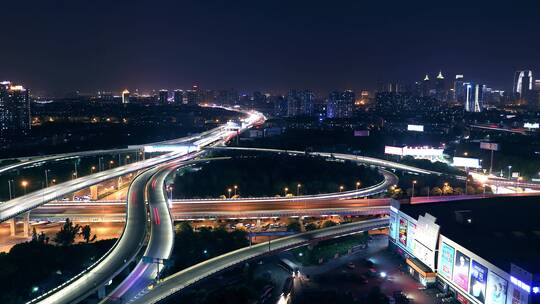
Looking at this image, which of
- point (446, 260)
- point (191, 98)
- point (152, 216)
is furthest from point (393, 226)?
point (191, 98)

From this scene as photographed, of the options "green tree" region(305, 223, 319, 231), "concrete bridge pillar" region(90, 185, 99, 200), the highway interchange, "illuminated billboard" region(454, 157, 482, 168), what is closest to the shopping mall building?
the highway interchange

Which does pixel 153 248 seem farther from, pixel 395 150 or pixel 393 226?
pixel 395 150

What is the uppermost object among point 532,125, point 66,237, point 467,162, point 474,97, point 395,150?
point 474,97

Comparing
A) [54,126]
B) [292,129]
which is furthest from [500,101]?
[54,126]

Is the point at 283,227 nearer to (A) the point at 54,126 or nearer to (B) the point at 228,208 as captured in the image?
(B) the point at 228,208

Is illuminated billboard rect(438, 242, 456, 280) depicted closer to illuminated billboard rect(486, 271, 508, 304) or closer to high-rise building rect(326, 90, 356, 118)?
illuminated billboard rect(486, 271, 508, 304)

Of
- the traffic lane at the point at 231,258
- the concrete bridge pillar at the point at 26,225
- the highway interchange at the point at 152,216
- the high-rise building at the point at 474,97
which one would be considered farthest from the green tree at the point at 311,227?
the high-rise building at the point at 474,97
